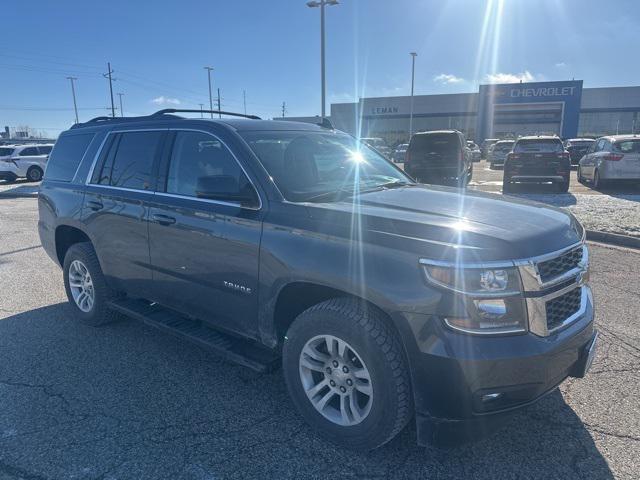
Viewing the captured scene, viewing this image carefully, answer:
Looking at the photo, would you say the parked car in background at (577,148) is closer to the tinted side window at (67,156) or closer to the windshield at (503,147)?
the windshield at (503,147)

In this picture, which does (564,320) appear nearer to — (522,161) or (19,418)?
(19,418)

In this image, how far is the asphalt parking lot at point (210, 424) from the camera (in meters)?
2.68

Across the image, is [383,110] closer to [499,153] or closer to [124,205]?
[499,153]

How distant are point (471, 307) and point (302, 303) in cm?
117

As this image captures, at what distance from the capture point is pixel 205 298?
353 cm

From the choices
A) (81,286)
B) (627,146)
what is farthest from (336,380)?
(627,146)

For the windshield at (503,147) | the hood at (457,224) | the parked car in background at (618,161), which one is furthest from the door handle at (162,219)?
the windshield at (503,147)

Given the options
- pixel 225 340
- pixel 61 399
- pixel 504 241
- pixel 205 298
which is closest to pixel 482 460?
pixel 504 241

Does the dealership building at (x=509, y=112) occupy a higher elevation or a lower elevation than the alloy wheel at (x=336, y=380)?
higher

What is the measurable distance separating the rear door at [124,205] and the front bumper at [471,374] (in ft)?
8.34

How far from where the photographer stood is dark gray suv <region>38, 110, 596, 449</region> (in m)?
2.37

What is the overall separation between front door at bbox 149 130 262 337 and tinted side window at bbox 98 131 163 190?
0.78ft

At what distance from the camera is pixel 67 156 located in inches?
200

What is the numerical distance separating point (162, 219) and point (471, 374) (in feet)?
8.40
